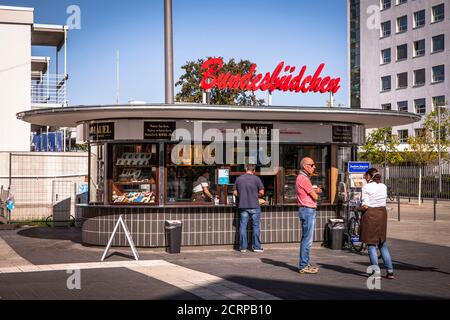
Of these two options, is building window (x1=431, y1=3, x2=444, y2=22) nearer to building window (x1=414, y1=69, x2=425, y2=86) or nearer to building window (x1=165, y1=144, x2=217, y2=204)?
building window (x1=414, y1=69, x2=425, y2=86)

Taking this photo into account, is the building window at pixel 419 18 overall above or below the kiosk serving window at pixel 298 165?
above

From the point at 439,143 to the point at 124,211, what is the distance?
3587cm

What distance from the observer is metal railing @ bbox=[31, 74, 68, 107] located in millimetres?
33875

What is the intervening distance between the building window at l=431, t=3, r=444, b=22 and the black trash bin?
2144 inches

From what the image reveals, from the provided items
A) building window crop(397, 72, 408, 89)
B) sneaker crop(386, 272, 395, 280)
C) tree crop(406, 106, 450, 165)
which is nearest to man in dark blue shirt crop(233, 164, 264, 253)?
sneaker crop(386, 272, 395, 280)

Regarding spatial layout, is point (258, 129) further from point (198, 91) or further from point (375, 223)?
point (198, 91)

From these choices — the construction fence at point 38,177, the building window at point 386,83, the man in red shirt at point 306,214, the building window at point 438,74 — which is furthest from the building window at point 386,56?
the man in red shirt at point 306,214

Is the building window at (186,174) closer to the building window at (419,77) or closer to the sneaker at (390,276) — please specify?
the sneaker at (390,276)

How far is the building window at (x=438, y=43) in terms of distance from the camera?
63156mm

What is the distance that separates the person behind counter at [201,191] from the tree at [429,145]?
31.6 metres

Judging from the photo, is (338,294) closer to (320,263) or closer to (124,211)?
(320,263)

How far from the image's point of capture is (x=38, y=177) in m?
25.2

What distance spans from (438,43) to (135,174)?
53.7 m
